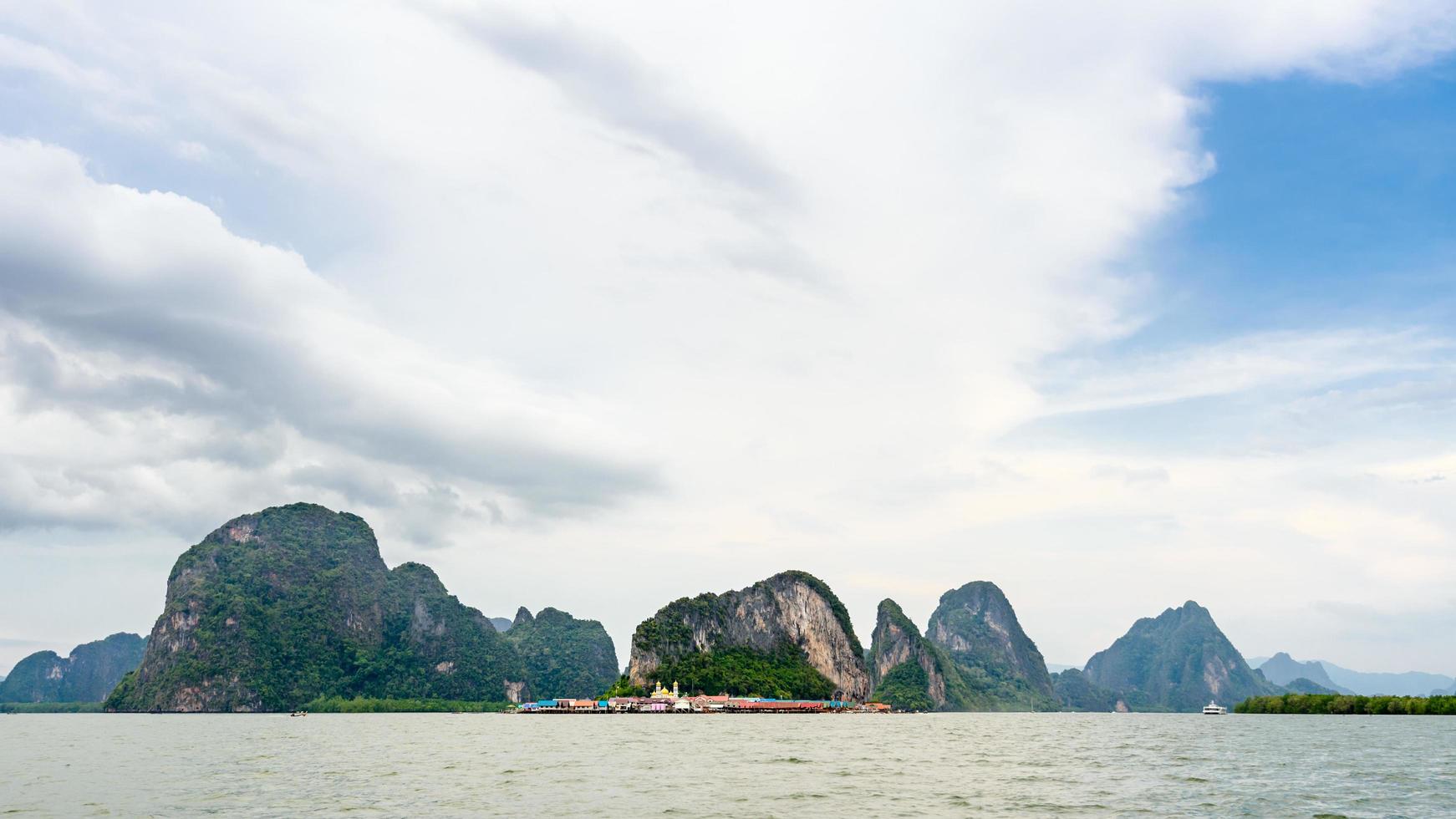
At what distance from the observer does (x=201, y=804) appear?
39062 millimetres

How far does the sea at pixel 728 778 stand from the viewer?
39.7 meters

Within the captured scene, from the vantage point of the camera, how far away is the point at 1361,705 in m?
170

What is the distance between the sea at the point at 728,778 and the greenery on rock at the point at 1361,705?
75.6m

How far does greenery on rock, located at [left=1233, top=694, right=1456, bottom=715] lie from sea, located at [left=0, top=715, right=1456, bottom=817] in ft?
248

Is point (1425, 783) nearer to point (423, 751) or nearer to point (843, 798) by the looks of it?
point (843, 798)

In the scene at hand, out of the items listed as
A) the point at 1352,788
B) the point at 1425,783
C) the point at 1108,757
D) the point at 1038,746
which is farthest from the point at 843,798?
the point at 1038,746

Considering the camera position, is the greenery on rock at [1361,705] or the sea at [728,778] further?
the greenery on rock at [1361,705]

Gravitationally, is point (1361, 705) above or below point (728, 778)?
below

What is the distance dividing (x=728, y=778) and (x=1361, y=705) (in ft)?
543

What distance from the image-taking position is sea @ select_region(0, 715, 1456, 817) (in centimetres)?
3969

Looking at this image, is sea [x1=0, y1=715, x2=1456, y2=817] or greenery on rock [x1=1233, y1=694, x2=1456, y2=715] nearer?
sea [x1=0, y1=715, x2=1456, y2=817]

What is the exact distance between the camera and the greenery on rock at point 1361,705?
15525cm

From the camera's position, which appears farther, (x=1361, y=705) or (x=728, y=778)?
(x=1361, y=705)

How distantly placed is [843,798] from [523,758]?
33.1 metres
